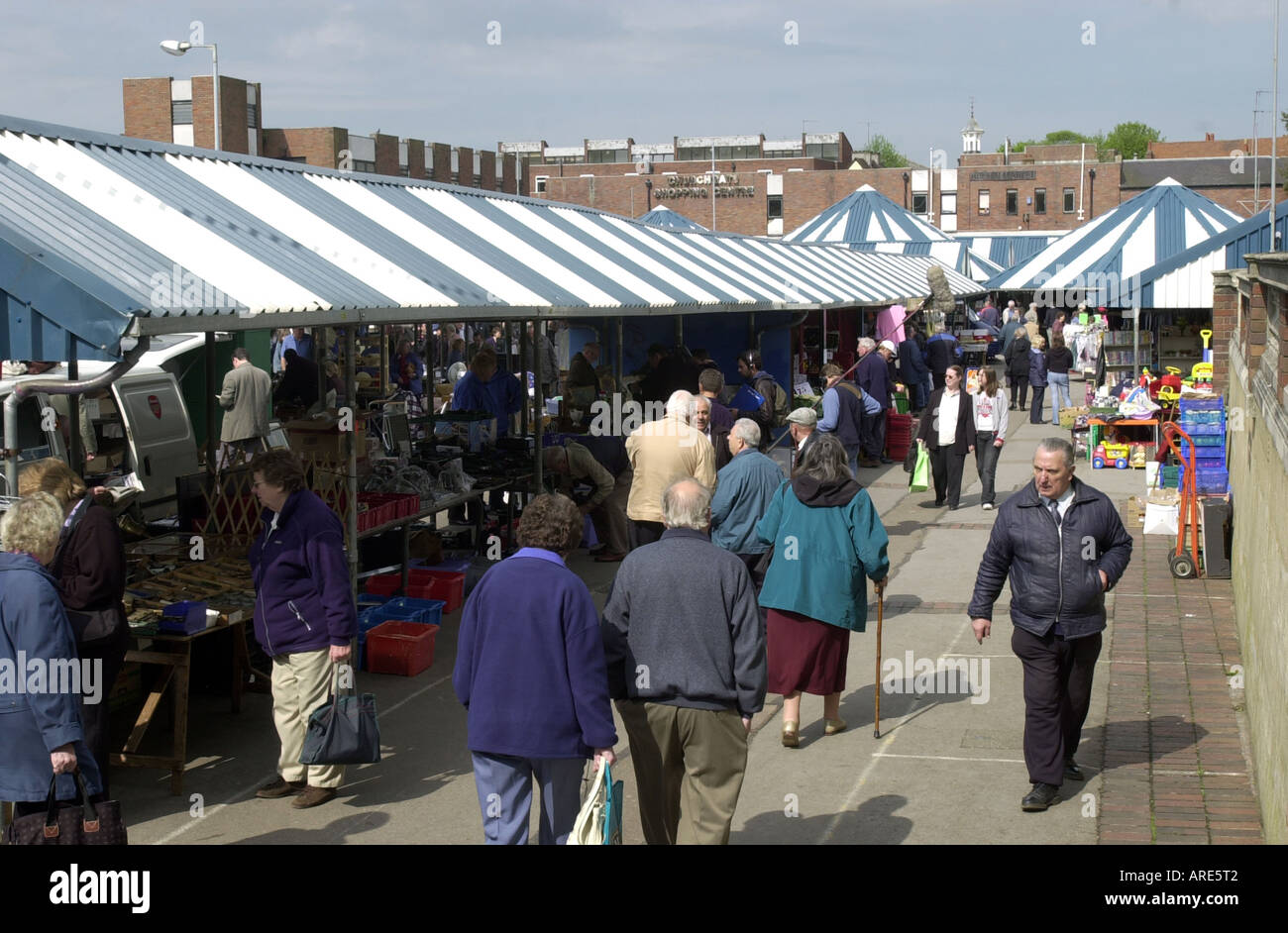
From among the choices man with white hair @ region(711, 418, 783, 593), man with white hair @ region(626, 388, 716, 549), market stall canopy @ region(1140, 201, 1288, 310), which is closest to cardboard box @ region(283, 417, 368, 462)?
man with white hair @ region(626, 388, 716, 549)

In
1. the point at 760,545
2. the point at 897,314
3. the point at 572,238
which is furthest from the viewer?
the point at 897,314

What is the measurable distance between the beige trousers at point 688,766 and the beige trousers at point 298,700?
6.49 ft

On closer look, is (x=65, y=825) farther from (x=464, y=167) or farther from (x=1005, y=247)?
(x=464, y=167)

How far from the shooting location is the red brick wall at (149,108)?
174 feet

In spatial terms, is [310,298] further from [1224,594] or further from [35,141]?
[1224,594]

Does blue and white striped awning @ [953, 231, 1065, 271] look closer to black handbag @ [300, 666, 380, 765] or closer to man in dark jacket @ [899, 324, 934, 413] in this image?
man in dark jacket @ [899, 324, 934, 413]

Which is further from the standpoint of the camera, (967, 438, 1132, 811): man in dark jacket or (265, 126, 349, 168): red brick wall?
(265, 126, 349, 168): red brick wall

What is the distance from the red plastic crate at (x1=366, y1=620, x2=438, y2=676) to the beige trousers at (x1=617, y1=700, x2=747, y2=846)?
13.1 ft

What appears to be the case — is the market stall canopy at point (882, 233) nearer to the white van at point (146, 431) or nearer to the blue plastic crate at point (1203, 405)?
the blue plastic crate at point (1203, 405)

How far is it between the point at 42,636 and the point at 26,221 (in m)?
2.86

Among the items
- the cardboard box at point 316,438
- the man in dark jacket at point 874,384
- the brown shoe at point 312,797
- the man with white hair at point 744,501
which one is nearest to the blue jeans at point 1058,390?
the man in dark jacket at point 874,384

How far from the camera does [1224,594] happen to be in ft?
35.7

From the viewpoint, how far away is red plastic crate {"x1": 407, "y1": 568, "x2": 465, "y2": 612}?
35.0ft

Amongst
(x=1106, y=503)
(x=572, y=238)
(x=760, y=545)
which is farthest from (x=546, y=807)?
(x=572, y=238)
